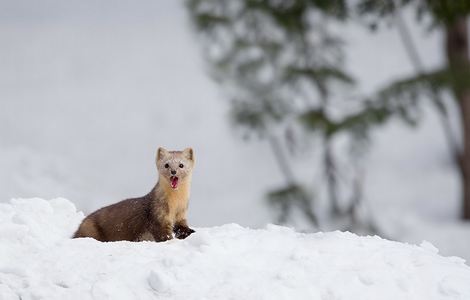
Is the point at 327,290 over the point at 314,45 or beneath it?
beneath

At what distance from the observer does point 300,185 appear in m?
20.7

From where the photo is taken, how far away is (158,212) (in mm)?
8266

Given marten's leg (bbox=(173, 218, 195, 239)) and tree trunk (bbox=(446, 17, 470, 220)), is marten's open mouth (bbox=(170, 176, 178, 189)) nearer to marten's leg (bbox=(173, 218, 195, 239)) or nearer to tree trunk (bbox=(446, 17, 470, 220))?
marten's leg (bbox=(173, 218, 195, 239))

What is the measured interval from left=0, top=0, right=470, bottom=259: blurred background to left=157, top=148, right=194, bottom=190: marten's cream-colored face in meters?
10.3

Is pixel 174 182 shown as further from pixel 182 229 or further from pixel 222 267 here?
pixel 222 267

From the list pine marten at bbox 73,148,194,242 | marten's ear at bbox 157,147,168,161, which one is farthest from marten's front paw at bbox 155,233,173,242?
marten's ear at bbox 157,147,168,161

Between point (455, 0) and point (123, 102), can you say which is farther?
point (123, 102)

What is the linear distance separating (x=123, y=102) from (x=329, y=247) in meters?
30.3

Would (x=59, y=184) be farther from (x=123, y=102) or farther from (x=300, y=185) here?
(x=123, y=102)

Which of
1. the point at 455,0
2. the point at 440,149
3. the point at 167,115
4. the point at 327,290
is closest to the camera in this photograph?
the point at 327,290

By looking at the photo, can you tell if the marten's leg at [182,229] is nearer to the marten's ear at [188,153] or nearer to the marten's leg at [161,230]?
the marten's leg at [161,230]

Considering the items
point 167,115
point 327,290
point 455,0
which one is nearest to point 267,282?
point 327,290

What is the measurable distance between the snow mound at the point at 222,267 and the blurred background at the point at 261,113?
32.1ft

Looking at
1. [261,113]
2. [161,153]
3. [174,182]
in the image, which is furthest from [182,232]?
[261,113]
